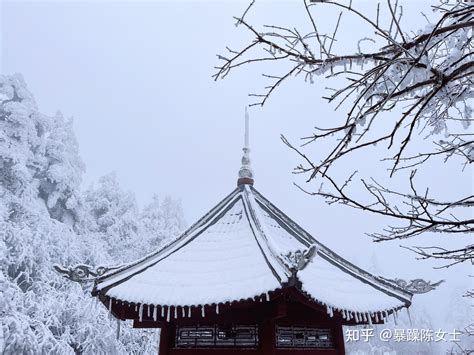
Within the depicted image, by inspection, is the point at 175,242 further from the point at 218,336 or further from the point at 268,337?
the point at 268,337

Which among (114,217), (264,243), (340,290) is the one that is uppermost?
(114,217)

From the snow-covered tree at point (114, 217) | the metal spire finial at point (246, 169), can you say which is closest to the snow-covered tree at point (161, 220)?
the snow-covered tree at point (114, 217)

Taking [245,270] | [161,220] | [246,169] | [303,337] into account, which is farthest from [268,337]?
[161,220]

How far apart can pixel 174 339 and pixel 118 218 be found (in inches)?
700

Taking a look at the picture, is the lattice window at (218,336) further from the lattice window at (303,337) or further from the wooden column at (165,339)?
the lattice window at (303,337)

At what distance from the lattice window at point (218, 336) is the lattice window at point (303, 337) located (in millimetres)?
285

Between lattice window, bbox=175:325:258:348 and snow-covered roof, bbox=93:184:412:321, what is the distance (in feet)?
2.02

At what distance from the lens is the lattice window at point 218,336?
429 centimetres

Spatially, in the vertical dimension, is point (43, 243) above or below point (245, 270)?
above

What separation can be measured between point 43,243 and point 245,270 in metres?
10.3

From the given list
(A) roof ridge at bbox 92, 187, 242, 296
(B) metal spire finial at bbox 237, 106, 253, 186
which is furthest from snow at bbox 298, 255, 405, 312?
(B) metal spire finial at bbox 237, 106, 253, 186

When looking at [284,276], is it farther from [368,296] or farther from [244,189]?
[244,189]

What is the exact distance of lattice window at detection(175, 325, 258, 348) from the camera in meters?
4.29

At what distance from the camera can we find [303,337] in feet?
14.7
